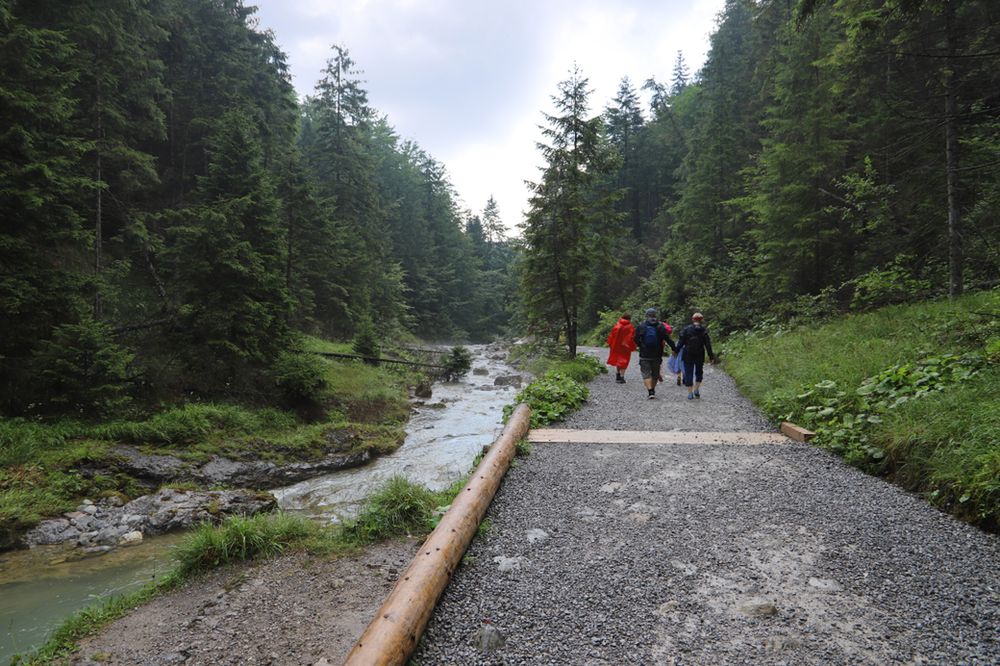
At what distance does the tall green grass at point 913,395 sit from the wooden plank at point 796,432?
188 millimetres

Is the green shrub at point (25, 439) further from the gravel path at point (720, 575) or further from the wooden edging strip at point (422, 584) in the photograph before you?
the gravel path at point (720, 575)

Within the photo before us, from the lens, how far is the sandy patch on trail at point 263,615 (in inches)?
143

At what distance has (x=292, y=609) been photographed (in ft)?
13.4

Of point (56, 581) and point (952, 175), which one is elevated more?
point (952, 175)

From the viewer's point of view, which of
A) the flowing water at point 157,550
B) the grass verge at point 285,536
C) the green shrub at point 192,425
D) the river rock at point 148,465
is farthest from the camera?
the green shrub at point 192,425

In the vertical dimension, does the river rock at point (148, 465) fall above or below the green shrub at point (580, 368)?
below

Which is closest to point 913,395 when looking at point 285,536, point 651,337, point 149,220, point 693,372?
point 693,372

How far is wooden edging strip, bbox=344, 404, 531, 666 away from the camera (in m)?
2.61

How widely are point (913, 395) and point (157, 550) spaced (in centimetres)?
1121

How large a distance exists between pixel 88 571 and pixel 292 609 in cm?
472

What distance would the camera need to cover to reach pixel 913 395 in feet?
20.6

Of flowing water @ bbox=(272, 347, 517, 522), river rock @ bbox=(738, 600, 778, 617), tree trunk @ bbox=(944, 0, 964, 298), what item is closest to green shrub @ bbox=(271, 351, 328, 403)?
flowing water @ bbox=(272, 347, 517, 522)

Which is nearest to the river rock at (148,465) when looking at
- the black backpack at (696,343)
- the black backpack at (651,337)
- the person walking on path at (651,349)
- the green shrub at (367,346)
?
the person walking on path at (651,349)

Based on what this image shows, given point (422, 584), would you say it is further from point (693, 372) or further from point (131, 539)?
point (693, 372)
